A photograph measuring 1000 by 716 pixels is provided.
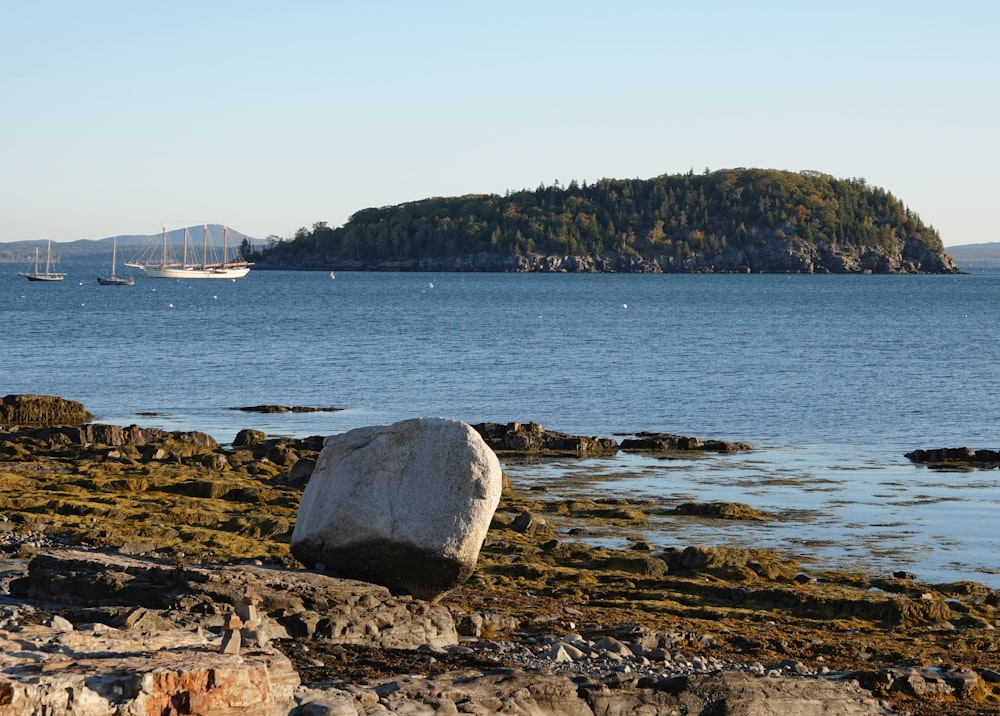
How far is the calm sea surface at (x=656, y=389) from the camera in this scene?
25.8 m

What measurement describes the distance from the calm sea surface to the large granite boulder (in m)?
8.77

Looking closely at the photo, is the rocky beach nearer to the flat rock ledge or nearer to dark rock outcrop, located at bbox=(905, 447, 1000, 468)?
the flat rock ledge

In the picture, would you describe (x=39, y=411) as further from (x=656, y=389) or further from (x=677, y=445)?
(x=656, y=389)

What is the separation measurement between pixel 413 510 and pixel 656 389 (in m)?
39.3

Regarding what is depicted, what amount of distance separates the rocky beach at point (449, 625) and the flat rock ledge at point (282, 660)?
22mm

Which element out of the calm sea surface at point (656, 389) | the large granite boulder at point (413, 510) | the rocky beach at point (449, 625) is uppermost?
the large granite boulder at point (413, 510)

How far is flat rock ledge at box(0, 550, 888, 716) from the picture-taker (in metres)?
8.97

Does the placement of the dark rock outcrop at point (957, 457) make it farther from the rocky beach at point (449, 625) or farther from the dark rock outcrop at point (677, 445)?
the rocky beach at point (449, 625)

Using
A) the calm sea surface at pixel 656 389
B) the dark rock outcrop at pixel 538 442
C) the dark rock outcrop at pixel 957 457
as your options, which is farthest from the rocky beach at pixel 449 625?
the dark rock outcrop at pixel 957 457

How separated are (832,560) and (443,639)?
10172 mm

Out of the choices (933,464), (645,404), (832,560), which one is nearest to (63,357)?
(645,404)

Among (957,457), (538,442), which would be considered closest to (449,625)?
(538,442)

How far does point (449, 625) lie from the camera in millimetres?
13297

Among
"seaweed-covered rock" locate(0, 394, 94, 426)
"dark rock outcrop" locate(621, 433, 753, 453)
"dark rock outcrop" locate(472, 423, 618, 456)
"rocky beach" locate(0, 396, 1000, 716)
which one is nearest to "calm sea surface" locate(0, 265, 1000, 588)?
"dark rock outcrop" locate(621, 433, 753, 453)
